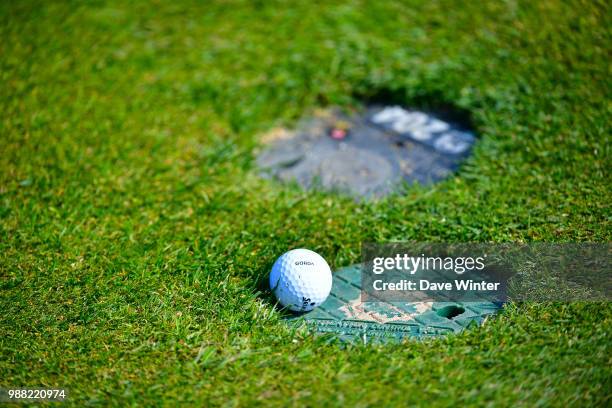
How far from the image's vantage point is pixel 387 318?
373cm

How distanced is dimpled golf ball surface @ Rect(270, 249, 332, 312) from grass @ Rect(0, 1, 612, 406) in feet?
0.44

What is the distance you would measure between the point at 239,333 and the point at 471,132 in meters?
2.87

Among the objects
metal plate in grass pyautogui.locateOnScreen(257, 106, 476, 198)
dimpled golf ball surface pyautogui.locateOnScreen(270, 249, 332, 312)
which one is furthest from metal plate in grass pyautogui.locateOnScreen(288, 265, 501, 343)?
metal plate in grass pyautogui.locateOnScreen(257, 106, 476, 198)

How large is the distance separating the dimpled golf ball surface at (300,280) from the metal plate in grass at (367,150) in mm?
1169

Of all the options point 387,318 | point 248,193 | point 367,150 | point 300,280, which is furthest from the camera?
point 367,150

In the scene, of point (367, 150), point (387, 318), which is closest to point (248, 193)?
point (367, 150)

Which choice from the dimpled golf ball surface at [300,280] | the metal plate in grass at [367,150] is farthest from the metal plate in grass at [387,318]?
the metal plate in grass at [367,150]

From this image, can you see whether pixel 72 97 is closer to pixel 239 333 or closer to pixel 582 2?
pixel 239 333

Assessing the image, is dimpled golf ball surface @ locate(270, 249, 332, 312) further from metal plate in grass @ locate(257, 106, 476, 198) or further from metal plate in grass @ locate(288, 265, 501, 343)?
metal plate in grass @ locate(257, 106, 476, 198)

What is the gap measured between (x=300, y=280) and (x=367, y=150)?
6.46 ft

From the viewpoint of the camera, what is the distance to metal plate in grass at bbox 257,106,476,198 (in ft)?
16.2

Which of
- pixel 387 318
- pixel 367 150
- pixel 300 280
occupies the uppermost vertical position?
pixel 300 280

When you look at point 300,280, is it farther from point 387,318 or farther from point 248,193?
point 248,193

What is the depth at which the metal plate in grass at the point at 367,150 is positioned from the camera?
4.95m
